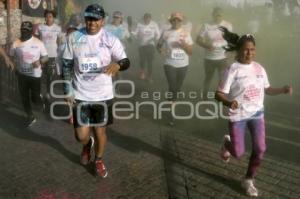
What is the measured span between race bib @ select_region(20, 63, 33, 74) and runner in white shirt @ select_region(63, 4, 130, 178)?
2.64 meters

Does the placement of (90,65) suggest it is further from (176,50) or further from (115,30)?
(115,30)

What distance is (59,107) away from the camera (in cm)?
931

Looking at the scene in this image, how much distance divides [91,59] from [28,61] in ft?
9.57

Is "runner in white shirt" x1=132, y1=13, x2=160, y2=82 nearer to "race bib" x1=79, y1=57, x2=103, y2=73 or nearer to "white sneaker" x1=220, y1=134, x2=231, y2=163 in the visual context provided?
"white sneaker" x1=220, y1=134, x2=231, y2=163

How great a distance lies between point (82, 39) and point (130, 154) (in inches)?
79.8

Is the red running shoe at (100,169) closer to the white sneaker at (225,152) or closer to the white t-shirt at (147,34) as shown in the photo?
the white sneaker at (225,152)

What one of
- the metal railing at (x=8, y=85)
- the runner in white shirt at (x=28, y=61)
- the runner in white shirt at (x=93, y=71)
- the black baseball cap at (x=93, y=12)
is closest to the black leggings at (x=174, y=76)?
the runner in white shirt at (x=28, y=61)

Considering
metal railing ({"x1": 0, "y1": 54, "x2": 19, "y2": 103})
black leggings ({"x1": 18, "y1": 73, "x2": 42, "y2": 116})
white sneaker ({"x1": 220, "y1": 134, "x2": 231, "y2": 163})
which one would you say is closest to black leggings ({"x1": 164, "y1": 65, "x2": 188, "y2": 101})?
black leggings ({"x1": 18, "y1": 73, "x2": 42, "y2": 116})

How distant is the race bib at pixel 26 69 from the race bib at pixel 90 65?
2828 mm

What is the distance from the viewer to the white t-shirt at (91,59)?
5250mm

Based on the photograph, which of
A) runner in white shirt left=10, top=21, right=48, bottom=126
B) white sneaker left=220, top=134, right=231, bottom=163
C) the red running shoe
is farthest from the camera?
runner in white shirt left=10, top=21, right=48, bottom=126

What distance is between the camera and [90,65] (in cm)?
529

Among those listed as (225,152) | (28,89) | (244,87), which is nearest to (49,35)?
(28,89)

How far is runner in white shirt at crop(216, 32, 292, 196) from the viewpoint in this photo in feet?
16.3
